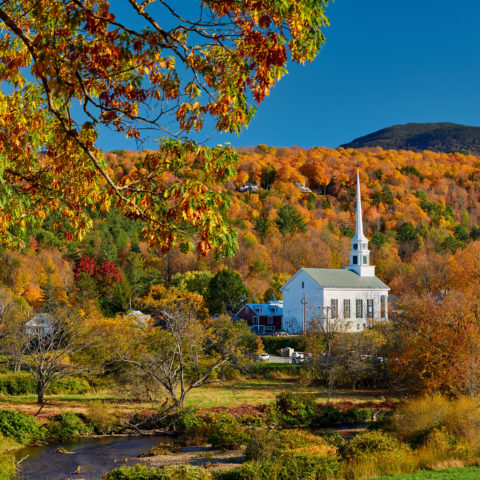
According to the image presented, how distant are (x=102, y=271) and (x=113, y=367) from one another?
3331 centimetres

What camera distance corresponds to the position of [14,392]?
3509 centimetres

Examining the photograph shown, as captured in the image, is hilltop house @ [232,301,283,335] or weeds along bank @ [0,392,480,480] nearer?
weeds along bank @ [0,392,480,480]

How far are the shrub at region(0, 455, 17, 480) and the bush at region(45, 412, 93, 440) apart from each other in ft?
20.2

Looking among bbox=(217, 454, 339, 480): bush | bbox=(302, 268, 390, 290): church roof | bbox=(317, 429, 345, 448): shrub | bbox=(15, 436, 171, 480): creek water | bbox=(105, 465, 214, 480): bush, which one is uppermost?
bbox=(302, 268, 390, 290): church roof

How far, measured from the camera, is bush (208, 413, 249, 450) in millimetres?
22516

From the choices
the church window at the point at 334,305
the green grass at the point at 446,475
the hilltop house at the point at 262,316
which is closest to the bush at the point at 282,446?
the green grass at the point at 446,475

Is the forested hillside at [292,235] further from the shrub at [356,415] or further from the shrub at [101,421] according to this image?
the shrub at [356,415]

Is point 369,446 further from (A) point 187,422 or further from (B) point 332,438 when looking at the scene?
(A) point 187,422

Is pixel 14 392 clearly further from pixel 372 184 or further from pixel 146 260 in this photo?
pixel 372 184

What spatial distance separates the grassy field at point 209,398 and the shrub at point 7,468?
9.25m

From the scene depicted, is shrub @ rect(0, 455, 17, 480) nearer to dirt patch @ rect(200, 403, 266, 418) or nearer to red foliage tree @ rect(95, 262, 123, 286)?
dirt patch @ rect(200, 403, 266, 418)

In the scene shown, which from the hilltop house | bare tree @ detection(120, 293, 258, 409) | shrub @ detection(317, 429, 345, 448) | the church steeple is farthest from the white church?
shrub @ detection(317, 429, 345, 448)

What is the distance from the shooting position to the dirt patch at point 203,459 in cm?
1931

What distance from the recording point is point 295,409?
1108 inches
